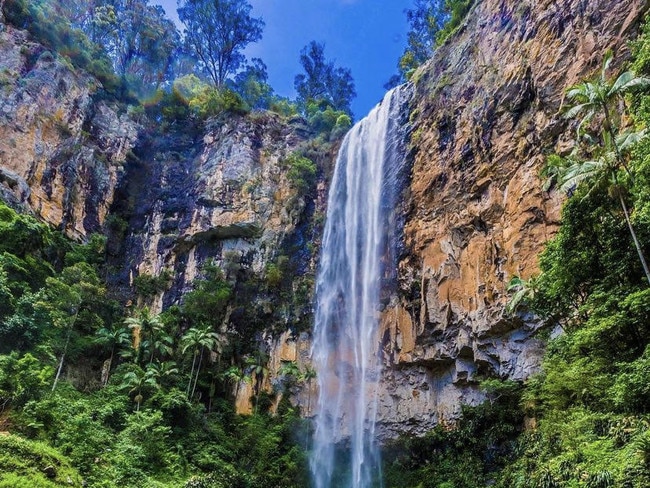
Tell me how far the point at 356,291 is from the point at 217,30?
27860 mm

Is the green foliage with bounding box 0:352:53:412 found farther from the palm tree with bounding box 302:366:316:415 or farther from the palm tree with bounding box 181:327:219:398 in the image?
the palm tree with bounding box 302:366:316:415

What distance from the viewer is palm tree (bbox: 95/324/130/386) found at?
2272 centimetres

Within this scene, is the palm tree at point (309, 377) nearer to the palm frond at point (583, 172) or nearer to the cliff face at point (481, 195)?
the cliff face at point (481, 195)

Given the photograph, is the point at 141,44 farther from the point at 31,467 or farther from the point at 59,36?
the point at 31,467

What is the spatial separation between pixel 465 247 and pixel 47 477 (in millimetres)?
15258

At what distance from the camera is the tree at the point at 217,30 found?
38844 millimetres

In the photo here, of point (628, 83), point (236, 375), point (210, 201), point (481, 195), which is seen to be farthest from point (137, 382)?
point (628, 83)

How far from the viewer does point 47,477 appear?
10.8m

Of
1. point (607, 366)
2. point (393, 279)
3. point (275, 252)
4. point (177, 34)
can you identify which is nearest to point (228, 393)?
point (275, 252)

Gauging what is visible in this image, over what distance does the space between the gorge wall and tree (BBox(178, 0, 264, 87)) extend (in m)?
8.97

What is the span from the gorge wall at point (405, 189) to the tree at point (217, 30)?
29.4 feet

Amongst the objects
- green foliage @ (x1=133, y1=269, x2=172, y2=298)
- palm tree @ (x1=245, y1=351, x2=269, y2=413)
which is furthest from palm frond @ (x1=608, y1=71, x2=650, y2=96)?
green foliage @ (x1=133, y1=269, x2=172, y2=298)

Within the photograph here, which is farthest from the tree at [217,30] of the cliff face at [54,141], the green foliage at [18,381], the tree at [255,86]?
the green foliage at [18,381]

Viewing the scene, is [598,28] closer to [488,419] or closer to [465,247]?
[465,247]
